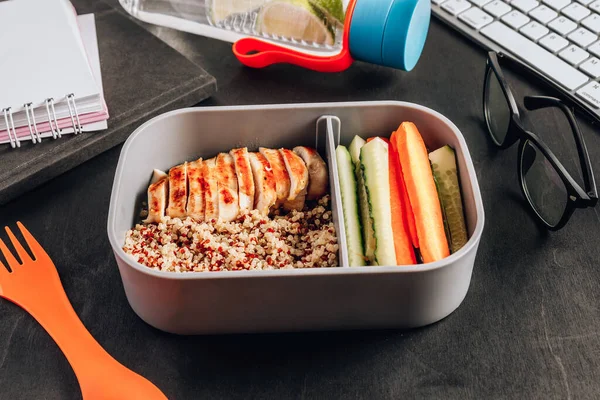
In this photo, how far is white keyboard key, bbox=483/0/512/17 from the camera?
1400 mm

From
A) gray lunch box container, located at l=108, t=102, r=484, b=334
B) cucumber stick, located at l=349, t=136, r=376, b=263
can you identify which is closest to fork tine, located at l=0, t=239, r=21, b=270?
gray lunch box container, located at l=108, t=102, r=484, b=334

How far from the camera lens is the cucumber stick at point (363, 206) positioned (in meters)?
0.91

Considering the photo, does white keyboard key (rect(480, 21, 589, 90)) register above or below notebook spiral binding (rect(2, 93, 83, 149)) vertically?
above

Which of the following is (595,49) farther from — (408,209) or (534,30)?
(408,209)

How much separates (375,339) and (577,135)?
1.55ft

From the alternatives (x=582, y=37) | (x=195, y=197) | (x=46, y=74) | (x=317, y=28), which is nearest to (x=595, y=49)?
(x=582, y=37)

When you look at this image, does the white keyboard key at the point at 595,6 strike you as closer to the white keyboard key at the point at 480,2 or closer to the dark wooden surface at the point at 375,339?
the white keyboard key at the point at 480,2

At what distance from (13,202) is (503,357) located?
0.85m

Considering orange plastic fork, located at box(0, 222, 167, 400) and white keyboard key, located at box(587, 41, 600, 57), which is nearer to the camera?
orange plastic fork, located at box(0, 222, 167, 400)

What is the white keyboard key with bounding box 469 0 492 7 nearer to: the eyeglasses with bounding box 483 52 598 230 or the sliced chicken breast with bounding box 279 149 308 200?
the eyeglasses with bounding box 483 52 598 230

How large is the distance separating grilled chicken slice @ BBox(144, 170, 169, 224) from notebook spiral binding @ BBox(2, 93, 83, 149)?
0.24 metres

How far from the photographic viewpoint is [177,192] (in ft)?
3.23

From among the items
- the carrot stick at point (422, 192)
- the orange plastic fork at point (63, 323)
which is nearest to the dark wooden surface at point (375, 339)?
the orange plastic fork at point (63, 323)

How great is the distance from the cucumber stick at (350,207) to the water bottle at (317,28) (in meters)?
0.32
